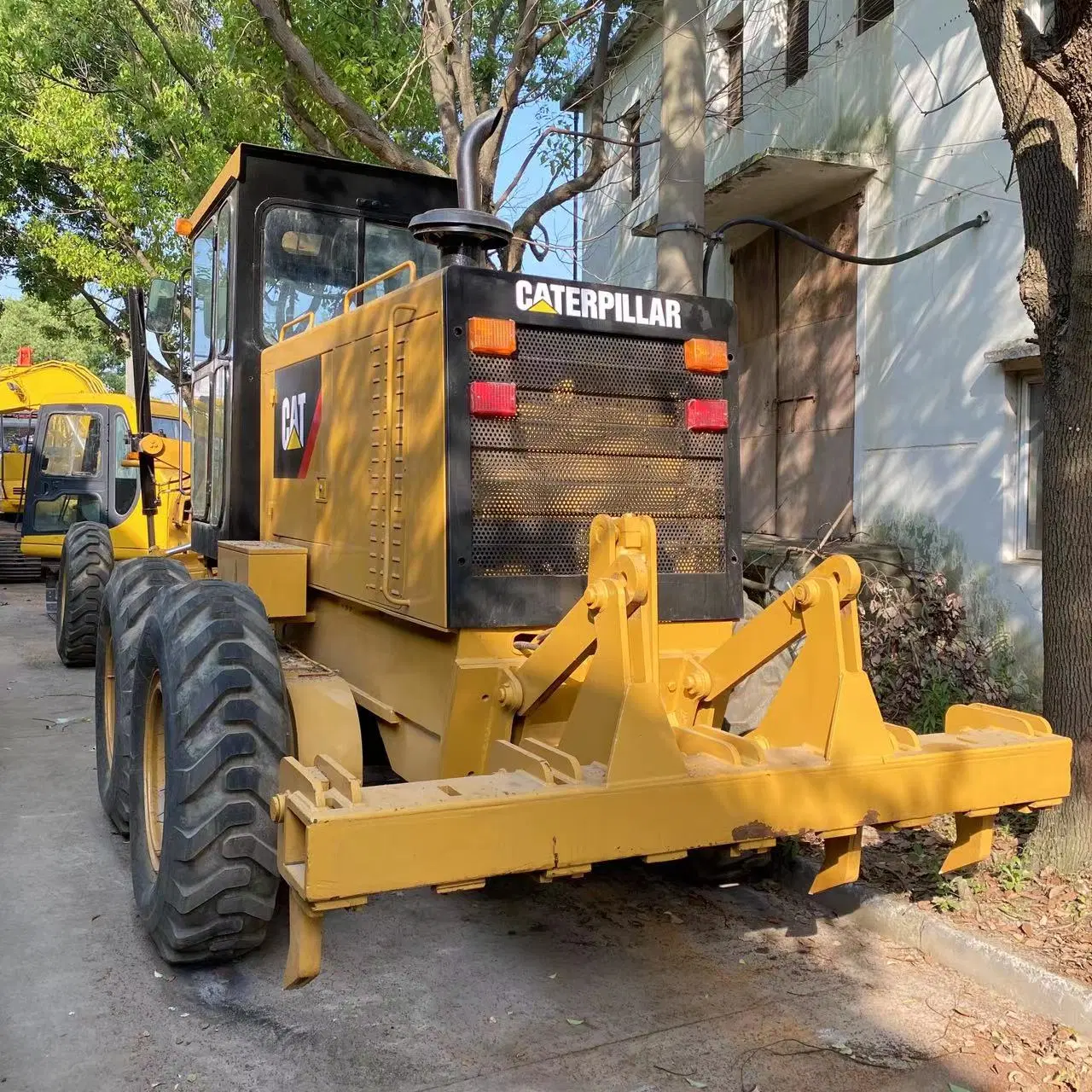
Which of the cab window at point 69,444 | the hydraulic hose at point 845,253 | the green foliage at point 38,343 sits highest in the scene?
the green foliage at point 38,343

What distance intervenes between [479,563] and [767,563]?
4960 mm

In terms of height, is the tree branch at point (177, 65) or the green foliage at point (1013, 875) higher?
the tree branch at point (177, 65)

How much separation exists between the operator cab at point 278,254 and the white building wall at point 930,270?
3.63 m

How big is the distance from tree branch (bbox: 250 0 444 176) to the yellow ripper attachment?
5807mm

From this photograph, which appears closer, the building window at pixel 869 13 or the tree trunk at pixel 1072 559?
the tree trunk at pixel 1072 559

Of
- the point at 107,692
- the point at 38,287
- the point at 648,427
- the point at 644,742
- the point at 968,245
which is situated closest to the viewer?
the point at 644,742

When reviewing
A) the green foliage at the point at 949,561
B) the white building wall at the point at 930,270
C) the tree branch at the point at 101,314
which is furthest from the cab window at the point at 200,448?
the tree branch at the point at 101,314

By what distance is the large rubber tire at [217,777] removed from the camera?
3.32 meters

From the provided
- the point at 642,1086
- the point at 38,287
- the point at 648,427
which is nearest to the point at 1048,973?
the point at 642,1086

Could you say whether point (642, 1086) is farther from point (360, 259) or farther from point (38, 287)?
point (38, 287)

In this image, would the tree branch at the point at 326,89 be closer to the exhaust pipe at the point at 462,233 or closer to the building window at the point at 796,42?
the building window at the point at 796,42

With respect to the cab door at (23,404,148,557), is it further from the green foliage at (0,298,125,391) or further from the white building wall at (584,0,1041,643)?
the green foliage at (0,298,125,391)

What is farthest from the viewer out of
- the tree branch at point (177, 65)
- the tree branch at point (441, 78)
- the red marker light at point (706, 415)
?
the tree branch at point (177, 65)

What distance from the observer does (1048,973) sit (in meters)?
3.44
